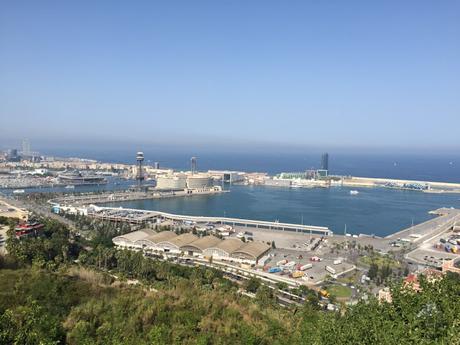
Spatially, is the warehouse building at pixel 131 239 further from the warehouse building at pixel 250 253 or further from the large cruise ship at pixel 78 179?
the large cruise ship at pixel 78 179

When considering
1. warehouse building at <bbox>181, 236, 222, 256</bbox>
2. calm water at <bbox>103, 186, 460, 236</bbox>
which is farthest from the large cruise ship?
warehouse building at <bbox>181, 236, 222, 256</bbox>

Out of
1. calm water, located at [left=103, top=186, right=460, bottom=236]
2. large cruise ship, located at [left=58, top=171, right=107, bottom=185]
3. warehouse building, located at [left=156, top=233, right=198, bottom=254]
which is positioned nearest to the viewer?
warehouse building, located at [left=156, top=233, right=198, bottom=254]

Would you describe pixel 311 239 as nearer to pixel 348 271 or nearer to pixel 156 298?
pixel 348 271

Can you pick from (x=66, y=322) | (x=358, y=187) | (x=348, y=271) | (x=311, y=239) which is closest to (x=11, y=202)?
(x=311, y=239)

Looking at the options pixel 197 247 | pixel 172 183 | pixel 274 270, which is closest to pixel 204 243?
pixel 197 247

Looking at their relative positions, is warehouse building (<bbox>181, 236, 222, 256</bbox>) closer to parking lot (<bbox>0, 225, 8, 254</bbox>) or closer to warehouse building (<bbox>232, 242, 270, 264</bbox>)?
warehouse building (<bbox>232, 242, 270, 264</bbox>)
